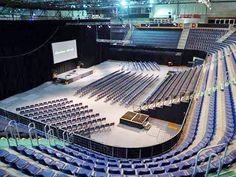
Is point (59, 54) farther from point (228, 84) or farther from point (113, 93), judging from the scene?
point (228, 84)

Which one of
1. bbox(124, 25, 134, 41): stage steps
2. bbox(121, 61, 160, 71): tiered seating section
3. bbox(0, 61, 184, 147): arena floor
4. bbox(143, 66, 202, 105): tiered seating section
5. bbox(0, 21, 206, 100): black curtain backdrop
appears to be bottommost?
bbox(0, 61, 184, 147): arena floor

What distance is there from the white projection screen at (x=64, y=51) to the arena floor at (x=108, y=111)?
3421 millimetres

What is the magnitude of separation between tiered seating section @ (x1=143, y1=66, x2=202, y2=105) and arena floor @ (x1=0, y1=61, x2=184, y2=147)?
1.53 metres

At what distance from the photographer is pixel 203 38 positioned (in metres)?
31.5

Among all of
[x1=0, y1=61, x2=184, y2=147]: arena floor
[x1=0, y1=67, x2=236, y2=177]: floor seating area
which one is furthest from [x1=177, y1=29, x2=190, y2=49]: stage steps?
[x1=0, y1=67, x2=236, y2=177]: floor seating area

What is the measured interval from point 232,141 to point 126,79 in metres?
17.1

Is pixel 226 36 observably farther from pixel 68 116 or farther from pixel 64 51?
pixel 68 116

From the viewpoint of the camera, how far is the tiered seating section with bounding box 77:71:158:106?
19.6m

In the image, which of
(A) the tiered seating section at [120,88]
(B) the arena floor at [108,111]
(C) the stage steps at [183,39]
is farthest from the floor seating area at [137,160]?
(C) the stage steps at [183,39]

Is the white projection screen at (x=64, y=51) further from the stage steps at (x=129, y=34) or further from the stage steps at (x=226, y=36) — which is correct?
the stage steps at (x=226, y=36)

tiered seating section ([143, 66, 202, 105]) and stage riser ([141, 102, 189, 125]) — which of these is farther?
tiered seating section ([143, 66, 202, 105])

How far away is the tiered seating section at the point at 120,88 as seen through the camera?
19.6 metres

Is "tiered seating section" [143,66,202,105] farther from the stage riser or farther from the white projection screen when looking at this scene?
the white projection screen

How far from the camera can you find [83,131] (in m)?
13.7
